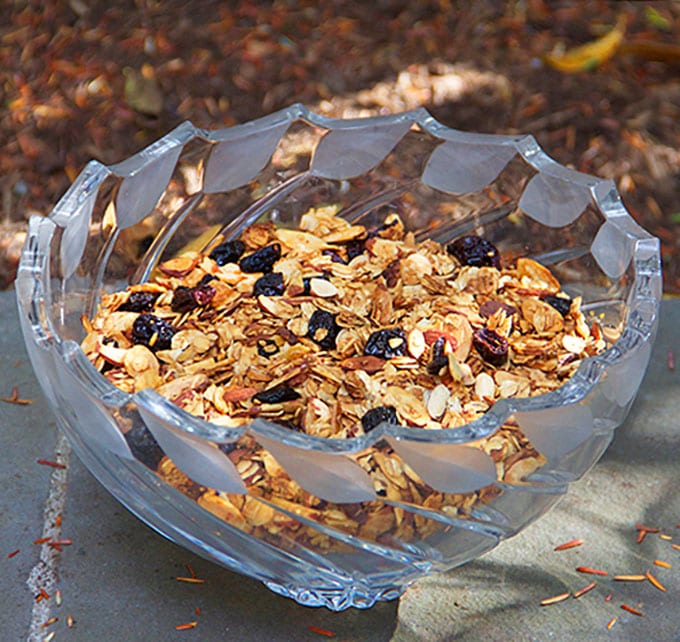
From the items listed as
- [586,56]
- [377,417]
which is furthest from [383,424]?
[586,56]

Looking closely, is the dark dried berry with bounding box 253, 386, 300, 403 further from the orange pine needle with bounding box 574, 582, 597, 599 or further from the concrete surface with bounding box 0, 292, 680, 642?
the orange pine needle with bounding box 574, 582, 597, 599

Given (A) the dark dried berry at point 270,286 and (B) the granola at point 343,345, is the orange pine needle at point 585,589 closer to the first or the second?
(B) the granola at point 343,345

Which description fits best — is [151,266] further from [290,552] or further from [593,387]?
[593,387]

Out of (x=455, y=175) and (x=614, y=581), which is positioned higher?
(x=455, y=175)

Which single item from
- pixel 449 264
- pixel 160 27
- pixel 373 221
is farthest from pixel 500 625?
pixel 160 27

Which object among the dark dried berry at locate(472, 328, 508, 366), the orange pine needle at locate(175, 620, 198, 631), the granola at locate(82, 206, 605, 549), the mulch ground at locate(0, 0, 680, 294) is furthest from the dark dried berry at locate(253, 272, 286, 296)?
the mulch ground at locate(0, 0, 680, 294)

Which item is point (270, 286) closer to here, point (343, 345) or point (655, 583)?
point (343, 345)
